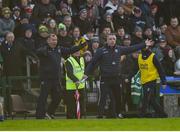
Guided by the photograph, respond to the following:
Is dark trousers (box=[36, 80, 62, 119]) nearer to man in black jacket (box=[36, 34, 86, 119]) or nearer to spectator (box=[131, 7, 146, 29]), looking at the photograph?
man in black jacket (box=[36, 34, 86, 119])

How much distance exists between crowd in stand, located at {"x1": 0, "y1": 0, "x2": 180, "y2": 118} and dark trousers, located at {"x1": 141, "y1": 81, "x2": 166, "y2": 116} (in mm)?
894

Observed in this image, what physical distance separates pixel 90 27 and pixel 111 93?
423 cm

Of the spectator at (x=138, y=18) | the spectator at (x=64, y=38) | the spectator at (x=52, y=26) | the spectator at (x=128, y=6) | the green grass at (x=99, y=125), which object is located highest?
the spectator at (x=128, y=6)

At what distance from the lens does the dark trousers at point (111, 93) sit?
16.6 m

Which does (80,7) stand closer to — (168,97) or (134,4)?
(134,4)

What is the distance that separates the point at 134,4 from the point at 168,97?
589cm

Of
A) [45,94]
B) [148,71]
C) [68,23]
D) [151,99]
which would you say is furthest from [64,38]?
[151,99]

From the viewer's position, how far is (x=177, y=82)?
1791 centimetres

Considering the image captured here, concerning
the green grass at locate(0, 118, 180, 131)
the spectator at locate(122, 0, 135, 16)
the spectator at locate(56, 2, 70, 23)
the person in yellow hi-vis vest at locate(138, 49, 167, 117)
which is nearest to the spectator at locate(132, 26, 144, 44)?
the spectator at locate(122, 0, 135, 16)

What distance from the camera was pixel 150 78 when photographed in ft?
55.7

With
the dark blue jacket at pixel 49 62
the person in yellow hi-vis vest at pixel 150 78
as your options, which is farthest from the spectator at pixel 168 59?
the dark blue jacket at pixel 49 62

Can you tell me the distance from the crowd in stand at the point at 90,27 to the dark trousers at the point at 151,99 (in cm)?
89

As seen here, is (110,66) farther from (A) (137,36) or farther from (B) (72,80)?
(A) (137,36)

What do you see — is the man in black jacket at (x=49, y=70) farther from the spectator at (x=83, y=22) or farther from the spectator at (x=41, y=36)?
the spectator at (x=83, y=22)
